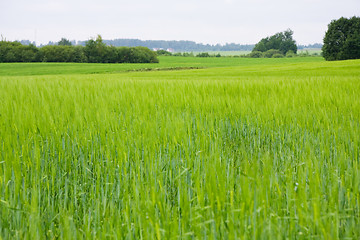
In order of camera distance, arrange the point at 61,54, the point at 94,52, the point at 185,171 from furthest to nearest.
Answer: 1. the point at 94,52
2. the point at 61,54
3. the point at 185,171

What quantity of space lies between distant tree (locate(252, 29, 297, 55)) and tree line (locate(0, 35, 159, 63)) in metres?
58.5

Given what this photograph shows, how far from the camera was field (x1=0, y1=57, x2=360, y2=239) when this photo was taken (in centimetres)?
99

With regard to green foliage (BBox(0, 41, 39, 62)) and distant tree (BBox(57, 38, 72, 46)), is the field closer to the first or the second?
green foliage (BBox(0, 41, 39, 62))

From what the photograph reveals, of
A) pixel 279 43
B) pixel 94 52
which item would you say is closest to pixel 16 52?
pixel 94 52

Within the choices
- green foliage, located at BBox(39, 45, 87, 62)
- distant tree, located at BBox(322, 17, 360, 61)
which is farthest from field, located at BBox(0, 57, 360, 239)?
green foliage, located at BBox(39, 45, 87, 62)

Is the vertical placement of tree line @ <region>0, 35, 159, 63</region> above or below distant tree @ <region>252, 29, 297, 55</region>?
below

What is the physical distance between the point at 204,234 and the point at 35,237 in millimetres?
513

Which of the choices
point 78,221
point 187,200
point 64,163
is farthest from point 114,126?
point 187,200

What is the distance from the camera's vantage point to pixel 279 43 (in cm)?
10244

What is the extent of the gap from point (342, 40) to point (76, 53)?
45169mm

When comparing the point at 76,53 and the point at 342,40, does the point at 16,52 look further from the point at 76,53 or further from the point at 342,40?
the point at 342,40

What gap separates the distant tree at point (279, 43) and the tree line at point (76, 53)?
58.5 m

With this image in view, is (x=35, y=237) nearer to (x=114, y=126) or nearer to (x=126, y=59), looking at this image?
(x=114, y=126)

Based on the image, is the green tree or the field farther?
the green tree
